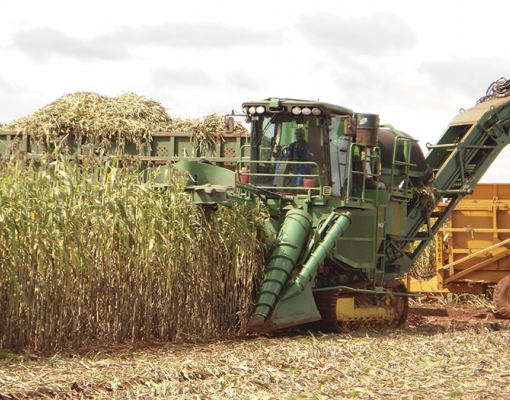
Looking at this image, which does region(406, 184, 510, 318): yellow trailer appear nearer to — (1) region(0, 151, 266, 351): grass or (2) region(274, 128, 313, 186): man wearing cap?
(2) region(274, 128, 313, 186): man wearing cap

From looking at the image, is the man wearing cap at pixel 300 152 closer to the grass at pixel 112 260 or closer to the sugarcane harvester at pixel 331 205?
the sugarcane harvester at pixel 331 205

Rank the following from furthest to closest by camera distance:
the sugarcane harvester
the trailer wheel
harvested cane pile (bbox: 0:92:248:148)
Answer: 1. the trailer wheel
2. harvested cane pile (bbox: 0:92:248:148)
3. the sugarcane harvester

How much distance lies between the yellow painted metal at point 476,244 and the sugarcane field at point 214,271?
0.05 metres

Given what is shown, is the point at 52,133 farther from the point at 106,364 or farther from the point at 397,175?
the point at 106,364

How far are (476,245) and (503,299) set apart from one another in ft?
3.45

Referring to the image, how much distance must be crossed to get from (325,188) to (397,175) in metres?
1.67

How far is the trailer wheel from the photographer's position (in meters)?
13.4

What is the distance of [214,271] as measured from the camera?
10023 millimetres

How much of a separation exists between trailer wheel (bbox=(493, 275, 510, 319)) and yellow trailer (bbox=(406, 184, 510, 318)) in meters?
0.33

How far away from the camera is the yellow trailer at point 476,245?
14023 millimetres

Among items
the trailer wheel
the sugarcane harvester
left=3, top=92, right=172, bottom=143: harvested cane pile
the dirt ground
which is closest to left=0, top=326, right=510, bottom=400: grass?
the sugarcane harvester

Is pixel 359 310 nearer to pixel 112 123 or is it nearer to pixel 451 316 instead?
pixel 451 316

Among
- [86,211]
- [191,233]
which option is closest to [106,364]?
[86,211]

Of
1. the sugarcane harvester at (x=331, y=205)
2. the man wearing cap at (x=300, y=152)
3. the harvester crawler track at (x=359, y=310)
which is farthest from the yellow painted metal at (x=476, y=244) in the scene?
the man wearing cap at (x=300, y=152)
